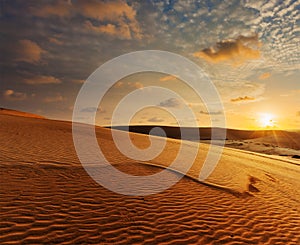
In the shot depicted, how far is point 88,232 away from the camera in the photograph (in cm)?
530

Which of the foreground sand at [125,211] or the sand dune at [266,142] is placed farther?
the sand dune at [266,142]

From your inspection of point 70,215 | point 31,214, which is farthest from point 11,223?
point 70,215

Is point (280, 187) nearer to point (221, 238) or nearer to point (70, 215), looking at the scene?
point (221, 238)

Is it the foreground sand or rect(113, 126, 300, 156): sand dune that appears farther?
rect(113, 126, 300, 156): sand dune

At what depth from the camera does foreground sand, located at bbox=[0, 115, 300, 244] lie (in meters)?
5.33

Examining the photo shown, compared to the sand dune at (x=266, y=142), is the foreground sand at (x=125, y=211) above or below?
below

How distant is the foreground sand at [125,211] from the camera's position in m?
5.33

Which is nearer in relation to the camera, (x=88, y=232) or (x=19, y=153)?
(x=88, y=232)

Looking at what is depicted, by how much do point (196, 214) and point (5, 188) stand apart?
20.4ft

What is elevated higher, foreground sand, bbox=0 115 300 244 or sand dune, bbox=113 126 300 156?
sand dune, bbox=113 126 300 156

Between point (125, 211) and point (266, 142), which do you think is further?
point (266, 142)

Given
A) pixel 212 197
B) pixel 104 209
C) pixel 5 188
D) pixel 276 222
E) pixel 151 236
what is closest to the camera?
pixel 151 236

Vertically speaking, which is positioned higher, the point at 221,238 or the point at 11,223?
the point at 11,223

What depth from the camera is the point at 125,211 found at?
667 centimetres
